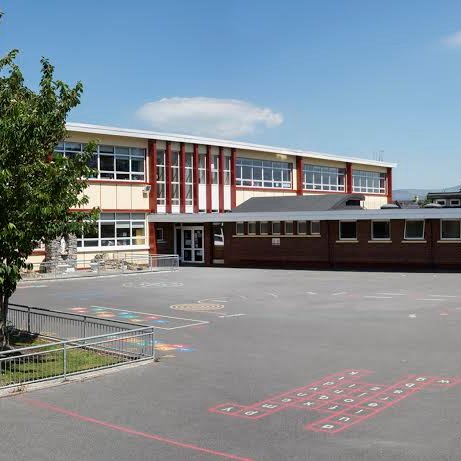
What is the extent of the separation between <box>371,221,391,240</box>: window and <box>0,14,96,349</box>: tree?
82.0 ft

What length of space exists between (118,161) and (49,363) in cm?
3154

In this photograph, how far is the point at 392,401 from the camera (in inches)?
398

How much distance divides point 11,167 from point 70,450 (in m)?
7.09

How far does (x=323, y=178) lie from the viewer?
61.0 m

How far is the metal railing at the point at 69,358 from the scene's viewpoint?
1162 cm

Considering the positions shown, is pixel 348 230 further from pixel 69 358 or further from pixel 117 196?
pixel 69 358

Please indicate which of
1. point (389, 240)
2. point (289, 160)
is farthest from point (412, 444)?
point (289, 160)

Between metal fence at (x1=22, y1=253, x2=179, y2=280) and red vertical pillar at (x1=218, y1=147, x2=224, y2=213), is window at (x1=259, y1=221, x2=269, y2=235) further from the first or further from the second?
red vertical pillar at (x1=218, y1=147, x2=224, y2=213)

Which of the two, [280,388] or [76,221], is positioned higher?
[76,221]

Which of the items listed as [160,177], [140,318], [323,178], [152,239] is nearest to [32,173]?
[140,318]

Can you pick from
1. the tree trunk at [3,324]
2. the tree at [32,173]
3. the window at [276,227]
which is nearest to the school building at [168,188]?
the window at [276,227]

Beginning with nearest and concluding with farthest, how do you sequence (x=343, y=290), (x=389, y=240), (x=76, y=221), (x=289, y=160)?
(x=76, y=221)
(x=343, y=290)
(x=389, y=240)
(x=289, y=160)

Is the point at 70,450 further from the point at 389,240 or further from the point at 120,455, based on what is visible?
the point at 389,240

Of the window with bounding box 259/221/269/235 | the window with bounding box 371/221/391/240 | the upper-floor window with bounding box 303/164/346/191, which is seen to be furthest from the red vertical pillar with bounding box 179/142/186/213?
the upper-floor window with bounding box 303/164/346/191
